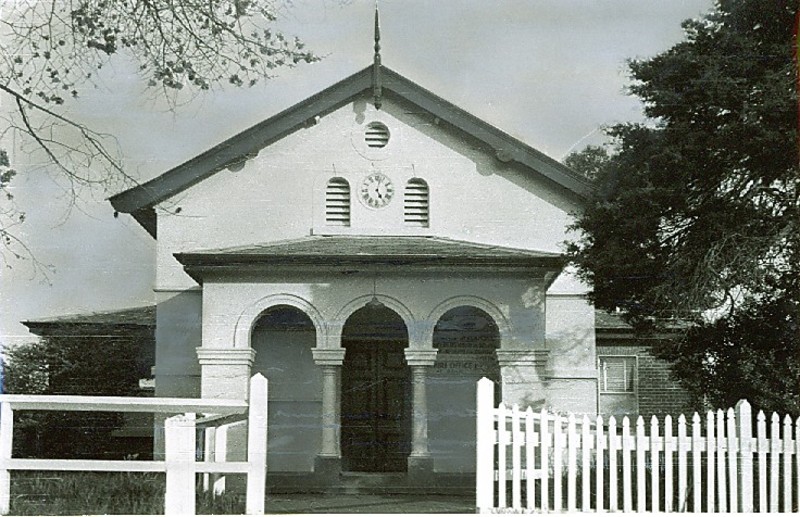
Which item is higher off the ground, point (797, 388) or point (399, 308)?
point (399, 308)

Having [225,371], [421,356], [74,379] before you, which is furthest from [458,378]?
[74,379]

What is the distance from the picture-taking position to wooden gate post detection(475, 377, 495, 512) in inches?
315

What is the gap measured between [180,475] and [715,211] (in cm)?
435

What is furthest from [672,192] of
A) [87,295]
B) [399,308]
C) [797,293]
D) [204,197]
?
[87,295]

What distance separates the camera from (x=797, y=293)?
840 cm

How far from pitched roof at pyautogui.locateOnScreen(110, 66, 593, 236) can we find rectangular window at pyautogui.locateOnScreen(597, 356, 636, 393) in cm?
126

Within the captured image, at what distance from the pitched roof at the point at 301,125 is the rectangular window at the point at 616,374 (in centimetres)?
126

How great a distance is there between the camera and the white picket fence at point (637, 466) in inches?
314

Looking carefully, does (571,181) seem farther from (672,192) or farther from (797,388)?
(797,388)

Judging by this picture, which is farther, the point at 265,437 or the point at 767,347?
the point at 767,347

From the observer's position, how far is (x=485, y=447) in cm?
803

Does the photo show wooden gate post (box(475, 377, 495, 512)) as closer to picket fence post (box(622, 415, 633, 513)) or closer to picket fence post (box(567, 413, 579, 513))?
picket fence post (box(567, 413, 579, 513))

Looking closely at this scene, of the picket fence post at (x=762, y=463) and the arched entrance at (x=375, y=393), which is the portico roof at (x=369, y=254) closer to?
the arched entrance at (x=375, y=393)

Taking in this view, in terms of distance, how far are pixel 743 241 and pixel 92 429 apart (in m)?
4.97
